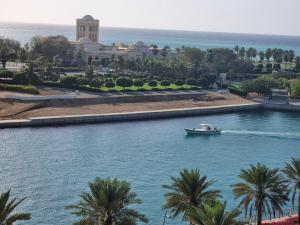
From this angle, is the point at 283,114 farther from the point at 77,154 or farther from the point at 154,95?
the point at 77,154

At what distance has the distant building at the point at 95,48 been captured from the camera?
396 ft

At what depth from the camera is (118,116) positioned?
2859 inches

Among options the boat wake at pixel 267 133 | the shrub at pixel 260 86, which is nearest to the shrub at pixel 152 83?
the shrub at pixel 260 86

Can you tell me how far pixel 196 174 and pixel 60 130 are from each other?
3653 centimetres

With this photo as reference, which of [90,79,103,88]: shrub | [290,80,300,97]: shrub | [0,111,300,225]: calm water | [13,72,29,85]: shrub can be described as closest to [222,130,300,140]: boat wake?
[0,111,300,225]: calm water

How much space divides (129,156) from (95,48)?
7339cm

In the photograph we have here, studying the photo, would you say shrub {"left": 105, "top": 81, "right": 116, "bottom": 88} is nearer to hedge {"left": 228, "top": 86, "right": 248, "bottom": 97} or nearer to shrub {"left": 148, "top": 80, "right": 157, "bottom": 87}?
shrub {"left": 148, "top": 80, "right": 157, "bottom": 87}

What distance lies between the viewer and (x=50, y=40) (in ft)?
383

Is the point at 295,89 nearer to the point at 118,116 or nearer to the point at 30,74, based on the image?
the point at 118,116

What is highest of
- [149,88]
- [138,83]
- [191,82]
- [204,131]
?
[138,83]

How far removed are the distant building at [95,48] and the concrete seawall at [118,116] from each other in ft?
130

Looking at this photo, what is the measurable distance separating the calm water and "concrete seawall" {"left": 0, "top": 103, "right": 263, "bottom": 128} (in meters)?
1.73

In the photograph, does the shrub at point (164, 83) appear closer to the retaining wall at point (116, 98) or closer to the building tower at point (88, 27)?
the retaining wall at point (116, 98)

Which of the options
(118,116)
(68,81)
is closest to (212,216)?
(118,116)
